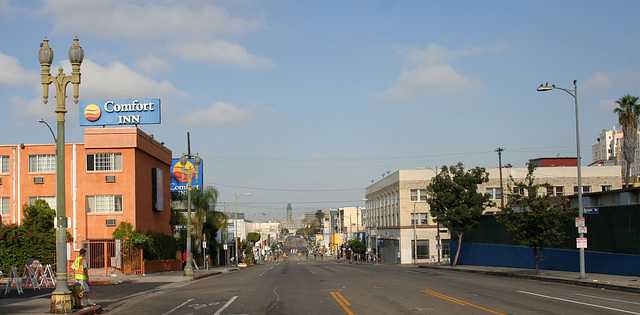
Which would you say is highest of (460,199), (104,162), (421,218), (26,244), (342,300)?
(104,162)

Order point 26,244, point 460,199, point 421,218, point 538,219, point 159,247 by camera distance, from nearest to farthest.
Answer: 1. point 538,219
2. point 26,244
3. point 159,247
4. point 460,199
5. point 421,218

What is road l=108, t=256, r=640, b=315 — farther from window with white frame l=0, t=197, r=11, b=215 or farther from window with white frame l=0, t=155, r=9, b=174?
window with white frame l=0, t=155, r=9, b=174

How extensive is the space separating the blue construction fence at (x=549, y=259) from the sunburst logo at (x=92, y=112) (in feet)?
110

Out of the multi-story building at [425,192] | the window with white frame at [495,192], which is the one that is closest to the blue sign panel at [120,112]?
the multi-story building at [425,192]

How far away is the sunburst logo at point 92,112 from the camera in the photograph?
152 ft

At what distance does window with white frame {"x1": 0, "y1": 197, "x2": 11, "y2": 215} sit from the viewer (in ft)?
146

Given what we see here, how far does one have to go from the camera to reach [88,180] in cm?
4331

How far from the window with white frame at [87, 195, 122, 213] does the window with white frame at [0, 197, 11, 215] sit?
6.75 metres

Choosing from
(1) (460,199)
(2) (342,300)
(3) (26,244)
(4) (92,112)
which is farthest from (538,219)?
(4) (92,112)

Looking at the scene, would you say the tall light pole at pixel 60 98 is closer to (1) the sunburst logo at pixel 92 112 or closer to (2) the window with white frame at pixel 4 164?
(1) the sunburst logo at pixel 92 112

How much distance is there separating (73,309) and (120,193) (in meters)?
28.3

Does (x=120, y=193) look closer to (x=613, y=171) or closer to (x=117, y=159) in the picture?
(x=117, y=159)

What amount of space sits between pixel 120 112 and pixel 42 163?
279 inches

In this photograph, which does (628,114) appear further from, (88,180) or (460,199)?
(88,180)
